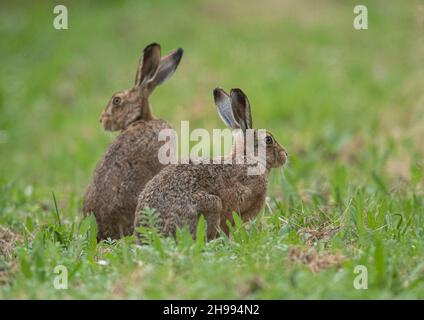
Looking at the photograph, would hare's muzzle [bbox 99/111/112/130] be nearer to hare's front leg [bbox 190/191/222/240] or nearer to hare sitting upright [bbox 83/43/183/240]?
hare sitting upright [bbox 83/43/183/240]

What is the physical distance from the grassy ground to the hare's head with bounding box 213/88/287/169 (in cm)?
53

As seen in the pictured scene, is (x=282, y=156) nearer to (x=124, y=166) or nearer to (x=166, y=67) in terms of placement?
(x=124, y=166)

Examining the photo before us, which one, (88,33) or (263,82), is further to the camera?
(88,33)

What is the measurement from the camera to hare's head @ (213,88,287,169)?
751 centimetres

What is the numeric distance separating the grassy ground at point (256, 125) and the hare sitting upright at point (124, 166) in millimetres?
395

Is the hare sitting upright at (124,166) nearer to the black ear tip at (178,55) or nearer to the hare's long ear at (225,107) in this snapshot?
the black ear tip at (178,55)

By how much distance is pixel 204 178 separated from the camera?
6.83 m

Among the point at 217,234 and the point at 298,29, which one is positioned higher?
the point at 298,29

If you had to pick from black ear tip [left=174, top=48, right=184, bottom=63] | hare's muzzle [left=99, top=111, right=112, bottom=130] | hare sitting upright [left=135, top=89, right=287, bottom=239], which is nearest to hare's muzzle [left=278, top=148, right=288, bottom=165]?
hare sitting upright [left=135, top=89, right=287, bottom=239]

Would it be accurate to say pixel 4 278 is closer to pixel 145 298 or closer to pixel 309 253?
pixel 145 298

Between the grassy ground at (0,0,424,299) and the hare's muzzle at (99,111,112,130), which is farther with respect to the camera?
the hare's muzzle at (99,111,112,130)
